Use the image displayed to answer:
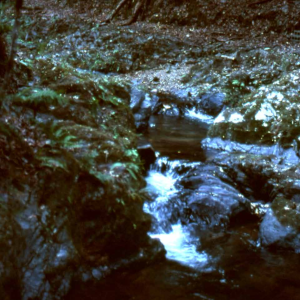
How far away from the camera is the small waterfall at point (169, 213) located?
4.41 m

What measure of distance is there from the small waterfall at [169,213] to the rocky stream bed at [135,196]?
0.7 inches

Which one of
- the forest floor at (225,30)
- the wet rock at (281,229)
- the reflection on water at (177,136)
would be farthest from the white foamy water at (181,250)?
the forest floor at (225,30)

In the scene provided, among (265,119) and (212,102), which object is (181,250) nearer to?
(265,119)

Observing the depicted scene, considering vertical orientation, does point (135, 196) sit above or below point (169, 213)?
below

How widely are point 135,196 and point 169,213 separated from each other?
5.14 feet

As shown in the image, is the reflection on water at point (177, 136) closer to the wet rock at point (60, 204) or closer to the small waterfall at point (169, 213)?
the small waterfall at point (169, 213)

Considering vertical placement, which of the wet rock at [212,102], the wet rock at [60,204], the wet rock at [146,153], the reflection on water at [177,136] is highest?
the wet rock at [212,102]

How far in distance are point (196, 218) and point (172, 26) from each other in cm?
1306

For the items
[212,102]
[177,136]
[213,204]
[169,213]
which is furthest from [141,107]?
[213,204]

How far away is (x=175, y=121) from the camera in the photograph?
35.3ft

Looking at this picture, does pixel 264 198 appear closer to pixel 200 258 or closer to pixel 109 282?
pixel 200 258

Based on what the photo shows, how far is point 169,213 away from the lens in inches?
206

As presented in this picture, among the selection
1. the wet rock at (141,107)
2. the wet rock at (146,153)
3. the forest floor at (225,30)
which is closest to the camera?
the wet rock at (146,153)

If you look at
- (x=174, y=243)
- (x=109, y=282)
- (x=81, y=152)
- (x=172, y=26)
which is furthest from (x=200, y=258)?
(x=172, y=26)
